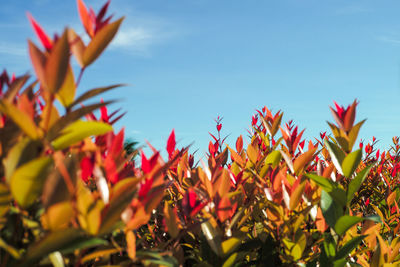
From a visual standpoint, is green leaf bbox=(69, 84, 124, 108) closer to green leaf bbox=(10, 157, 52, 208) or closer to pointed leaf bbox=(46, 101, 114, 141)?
pointed leaf bbox=(46, 101, 114, 141)

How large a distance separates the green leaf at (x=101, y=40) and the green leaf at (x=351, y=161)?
4.19 ft

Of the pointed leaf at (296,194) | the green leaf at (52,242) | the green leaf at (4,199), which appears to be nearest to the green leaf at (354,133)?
the pointed leaf at (296,194)

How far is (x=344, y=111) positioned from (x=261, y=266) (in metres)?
0.98

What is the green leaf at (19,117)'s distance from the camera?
1029 millimetres

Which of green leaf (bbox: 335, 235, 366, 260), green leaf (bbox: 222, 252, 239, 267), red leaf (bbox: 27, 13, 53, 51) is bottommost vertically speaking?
green leaf (bbox: 335, 235, 366, 260)

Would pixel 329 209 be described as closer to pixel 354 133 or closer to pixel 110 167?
A: pixel 354 133

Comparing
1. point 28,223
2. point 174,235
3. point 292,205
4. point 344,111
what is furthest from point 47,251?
point 344,111

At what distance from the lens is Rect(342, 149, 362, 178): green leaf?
6.00ft

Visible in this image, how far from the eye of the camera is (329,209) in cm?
181

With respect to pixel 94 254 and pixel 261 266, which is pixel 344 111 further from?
pixel 94 254

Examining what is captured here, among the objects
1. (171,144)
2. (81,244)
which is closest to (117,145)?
(81,244)

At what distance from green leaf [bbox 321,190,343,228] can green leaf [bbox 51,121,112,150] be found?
114cm

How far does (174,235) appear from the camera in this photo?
1.58 m

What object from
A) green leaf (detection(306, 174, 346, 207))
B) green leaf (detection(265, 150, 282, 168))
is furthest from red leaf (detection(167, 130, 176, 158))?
green leaf (detection(306, 174, 346, 207))
